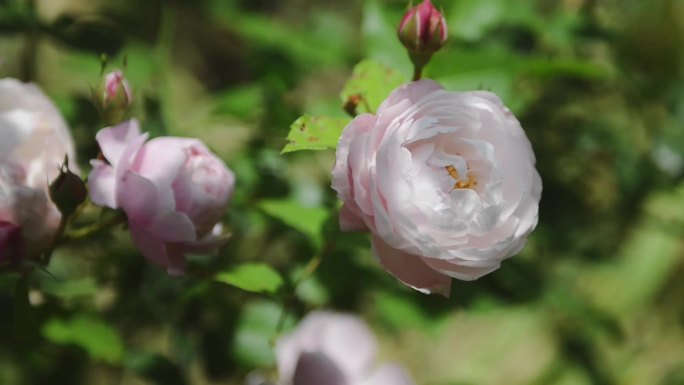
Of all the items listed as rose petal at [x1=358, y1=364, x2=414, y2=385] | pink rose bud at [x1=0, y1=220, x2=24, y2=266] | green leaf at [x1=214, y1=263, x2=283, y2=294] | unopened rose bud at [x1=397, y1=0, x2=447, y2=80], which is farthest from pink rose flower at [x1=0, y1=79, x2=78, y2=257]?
rose petal at [x1=358, y1=364, x2=414, y2=385]

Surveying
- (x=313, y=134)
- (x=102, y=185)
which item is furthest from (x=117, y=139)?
(x=313, y=134)

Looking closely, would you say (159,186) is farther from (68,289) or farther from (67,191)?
(68,289)

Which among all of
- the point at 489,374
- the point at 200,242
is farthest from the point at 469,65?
the point at 489,374

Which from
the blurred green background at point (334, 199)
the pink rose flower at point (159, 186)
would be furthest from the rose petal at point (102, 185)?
the blurred green background at point (334, 199)

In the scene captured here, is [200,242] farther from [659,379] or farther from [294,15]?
[294,15]

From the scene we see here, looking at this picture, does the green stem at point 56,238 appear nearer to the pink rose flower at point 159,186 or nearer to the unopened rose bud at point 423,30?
the pink rose flower at point 159,186

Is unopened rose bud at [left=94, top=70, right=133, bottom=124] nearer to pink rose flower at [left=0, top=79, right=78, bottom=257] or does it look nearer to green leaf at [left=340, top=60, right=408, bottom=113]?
pink rose flower at [left=0, top=79, right=78, bottom=257]
